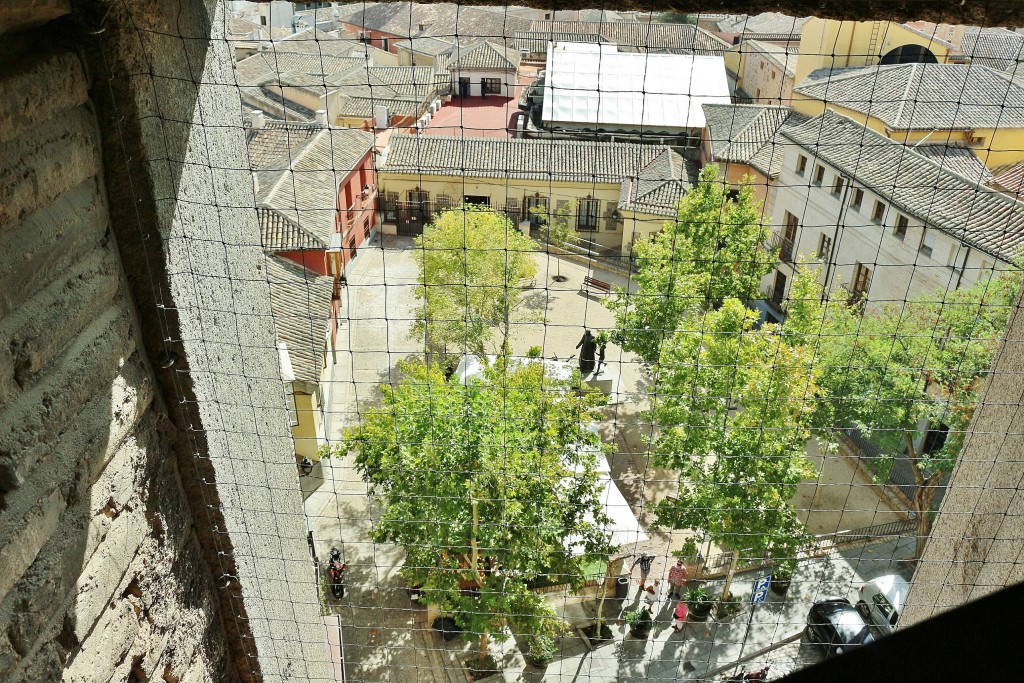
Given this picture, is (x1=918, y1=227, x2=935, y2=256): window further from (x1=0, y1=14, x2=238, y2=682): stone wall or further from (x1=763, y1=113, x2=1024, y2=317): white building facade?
(x1=0, y1=14, x2=238, y2=682): stone wall

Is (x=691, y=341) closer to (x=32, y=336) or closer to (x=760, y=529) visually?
(x=760, y=529)

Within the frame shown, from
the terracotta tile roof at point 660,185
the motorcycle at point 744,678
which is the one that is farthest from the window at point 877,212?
the motorcycle at point 744,678

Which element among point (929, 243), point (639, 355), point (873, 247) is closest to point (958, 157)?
point (873, 247)

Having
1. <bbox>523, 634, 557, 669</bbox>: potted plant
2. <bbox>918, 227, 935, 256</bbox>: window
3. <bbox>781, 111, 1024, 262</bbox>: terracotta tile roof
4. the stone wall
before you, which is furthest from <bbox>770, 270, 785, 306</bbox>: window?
the stone wall

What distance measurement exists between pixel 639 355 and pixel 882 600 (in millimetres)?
3004

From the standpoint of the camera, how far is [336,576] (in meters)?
5.40

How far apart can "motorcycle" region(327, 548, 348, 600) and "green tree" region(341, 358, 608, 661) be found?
1.23m

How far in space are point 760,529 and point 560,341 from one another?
4.22m

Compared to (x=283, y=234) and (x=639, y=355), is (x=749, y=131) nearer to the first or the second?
(x=639, y=355)

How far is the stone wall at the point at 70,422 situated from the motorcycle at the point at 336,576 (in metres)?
4.38

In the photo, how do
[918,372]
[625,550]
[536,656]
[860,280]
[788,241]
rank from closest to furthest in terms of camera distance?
[918,372]
[536,656]
[625,550]
[860,280]
[788,241]

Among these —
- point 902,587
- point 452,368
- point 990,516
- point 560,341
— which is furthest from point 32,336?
point 560,341

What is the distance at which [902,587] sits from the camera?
5258 millimetres

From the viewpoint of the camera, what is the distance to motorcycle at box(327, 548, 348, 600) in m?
5.40
